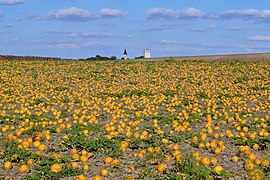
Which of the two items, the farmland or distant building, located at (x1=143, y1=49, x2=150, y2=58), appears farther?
distant building, located at (x1=143, y1=49, x2=150, y2=58)

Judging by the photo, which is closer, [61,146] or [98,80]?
[61,146]

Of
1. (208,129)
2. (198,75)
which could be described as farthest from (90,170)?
(198,75)

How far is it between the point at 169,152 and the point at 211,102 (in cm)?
846

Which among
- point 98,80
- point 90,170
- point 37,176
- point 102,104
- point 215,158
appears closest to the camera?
point 37,176

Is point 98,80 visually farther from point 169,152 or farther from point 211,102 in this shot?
point 169,152

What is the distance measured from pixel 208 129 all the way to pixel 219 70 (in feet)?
A: 64.4

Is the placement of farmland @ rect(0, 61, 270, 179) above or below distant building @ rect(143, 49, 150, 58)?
below

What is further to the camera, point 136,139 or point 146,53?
point 146,53

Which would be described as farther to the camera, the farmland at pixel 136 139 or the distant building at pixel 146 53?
the distant building at pixel 146 53

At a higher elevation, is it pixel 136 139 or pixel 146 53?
pixel 146 53

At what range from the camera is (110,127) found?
1022 centimetres

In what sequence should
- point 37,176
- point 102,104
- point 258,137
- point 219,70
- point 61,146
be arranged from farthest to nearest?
point 219,70, point 102,104, point 258,137, point 61,146, point 37,176

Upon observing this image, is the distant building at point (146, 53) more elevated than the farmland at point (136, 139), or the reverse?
the distant building at point (146, 53)

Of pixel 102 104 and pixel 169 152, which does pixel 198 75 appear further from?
pixel 169 152
